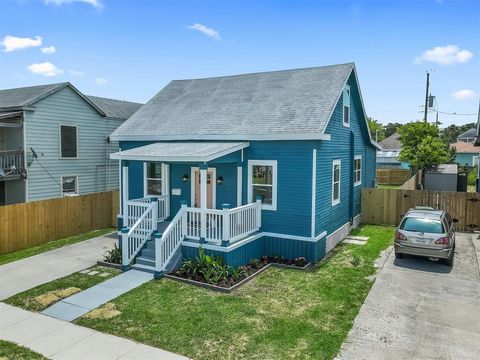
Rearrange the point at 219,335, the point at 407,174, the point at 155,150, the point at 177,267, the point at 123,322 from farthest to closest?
the point at 407,174, the point at 155,150, the point at 177,267, the point at 123,322, the point at 219,335

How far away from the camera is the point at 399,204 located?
59.5 feet

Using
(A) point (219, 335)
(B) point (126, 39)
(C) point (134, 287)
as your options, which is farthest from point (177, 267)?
(B) point (126, 39)

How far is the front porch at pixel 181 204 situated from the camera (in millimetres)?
11266

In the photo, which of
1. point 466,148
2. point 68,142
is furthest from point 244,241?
point 466,148

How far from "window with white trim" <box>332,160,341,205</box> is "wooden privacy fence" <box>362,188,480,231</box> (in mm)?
4476

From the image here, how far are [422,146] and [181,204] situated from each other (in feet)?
88.3

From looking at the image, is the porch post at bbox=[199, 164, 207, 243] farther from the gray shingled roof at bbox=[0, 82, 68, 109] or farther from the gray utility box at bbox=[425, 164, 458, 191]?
the gray utility box at bbox=[425, 164, 458, 191]

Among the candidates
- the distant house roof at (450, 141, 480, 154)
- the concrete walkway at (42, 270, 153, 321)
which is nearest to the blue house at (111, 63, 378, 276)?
the concrete walkway at (42, 270, 153, 321)

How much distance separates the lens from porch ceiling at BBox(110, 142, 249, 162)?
1123cm

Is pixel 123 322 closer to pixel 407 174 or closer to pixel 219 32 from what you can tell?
pixel 219 32

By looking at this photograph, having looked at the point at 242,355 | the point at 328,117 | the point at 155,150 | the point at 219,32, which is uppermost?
the point at 219,32

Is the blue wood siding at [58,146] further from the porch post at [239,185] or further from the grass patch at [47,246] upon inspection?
the porch post at [239,185]

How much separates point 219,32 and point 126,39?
3.88 metres

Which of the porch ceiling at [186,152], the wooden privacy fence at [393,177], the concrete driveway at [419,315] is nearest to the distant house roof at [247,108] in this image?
the porch ceiling at [186,152]
